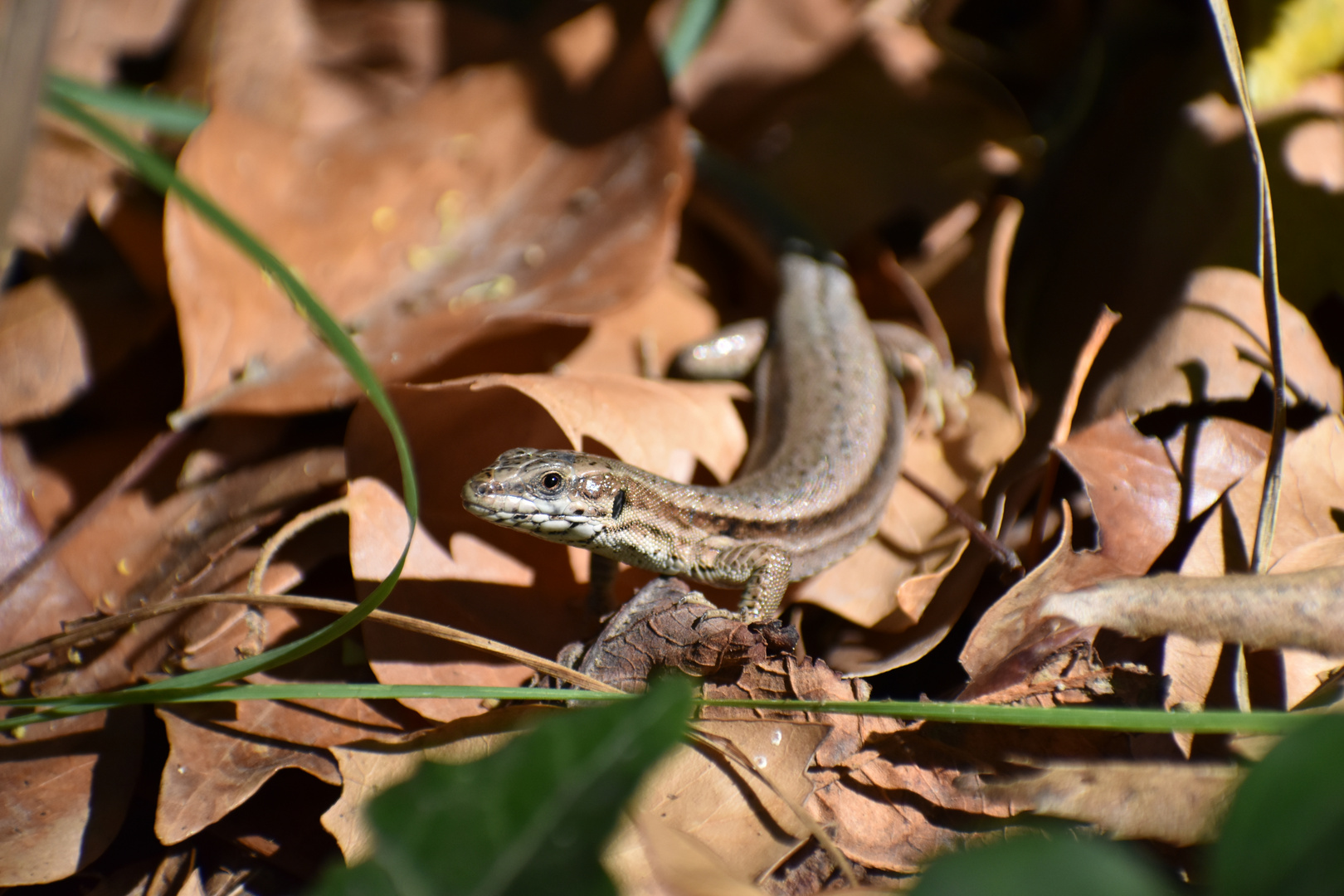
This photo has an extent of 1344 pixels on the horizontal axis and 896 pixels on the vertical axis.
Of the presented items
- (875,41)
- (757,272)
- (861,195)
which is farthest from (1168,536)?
(875,41)

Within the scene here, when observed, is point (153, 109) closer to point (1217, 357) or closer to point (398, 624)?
point (398, 624)

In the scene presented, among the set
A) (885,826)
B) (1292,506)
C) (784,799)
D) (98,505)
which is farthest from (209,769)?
(1292,506)

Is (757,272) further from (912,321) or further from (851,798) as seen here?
(851,798)

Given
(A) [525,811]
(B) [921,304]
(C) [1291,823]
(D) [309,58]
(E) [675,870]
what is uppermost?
(D) [309,58]

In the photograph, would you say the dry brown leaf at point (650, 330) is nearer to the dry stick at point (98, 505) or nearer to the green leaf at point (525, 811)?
the dry stick at point (98, 505)

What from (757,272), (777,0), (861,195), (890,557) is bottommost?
(890,557)

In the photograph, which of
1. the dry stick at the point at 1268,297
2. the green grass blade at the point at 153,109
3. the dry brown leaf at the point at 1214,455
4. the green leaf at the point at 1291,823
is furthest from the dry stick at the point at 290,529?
the dry stick at the point at 1268,297
